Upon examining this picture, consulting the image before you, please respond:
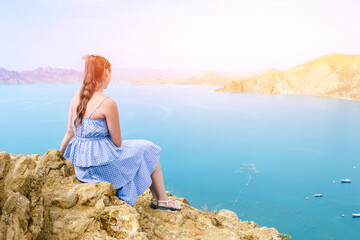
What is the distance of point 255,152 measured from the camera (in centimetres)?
2808

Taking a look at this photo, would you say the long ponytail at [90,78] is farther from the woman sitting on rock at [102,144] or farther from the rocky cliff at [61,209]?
the rocky cliff at [61,209]

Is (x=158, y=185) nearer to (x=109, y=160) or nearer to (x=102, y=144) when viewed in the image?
(x=109, y=160)

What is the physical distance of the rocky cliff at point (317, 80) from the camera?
204ft

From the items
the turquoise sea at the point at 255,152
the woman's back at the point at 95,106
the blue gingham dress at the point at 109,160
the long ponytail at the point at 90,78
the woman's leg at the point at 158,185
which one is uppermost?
the long ponytail at the point at 90,78

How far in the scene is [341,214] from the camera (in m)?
15.9

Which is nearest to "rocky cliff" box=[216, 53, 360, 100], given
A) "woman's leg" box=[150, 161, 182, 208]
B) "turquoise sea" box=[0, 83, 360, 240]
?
"turquoise sea" box=[0, 83, 360, 240]

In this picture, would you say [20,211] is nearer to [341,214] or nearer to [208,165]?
[341,214]

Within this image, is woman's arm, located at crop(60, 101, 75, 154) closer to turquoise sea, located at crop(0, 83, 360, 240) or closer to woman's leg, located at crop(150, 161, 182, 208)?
woman's leg, located at crop(150, 161, 182, 208)

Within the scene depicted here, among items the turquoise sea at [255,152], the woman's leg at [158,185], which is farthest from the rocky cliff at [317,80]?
the woman's leg at [158,185]

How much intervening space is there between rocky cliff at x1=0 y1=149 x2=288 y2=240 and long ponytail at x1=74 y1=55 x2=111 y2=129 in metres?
0.71

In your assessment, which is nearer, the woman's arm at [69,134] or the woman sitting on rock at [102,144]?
the woman sitting on rock at [102,144]

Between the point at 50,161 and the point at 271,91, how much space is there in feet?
246

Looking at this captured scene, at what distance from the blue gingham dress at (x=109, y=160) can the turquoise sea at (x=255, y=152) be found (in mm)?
11957

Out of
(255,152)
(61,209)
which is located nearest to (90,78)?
(61,209)
